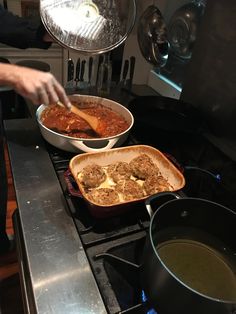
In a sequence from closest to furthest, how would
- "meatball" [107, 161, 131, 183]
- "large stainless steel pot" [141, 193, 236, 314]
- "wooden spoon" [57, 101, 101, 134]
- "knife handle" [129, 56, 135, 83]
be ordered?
"large stainless steel pot" [141, 193, 236, 314] → "meatball" [107, 161, 131, 183] → "wooden spoon" [57, 101, 101, 134] → "knife handle" [129, 56, 135, 83]

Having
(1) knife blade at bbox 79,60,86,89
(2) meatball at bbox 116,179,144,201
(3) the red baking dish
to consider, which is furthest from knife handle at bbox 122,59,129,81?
(2) meatball at bbox 116,179,144,201

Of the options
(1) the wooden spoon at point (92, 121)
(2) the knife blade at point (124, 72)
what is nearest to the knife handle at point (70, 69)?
(2) the knife blade at point (124, 72)

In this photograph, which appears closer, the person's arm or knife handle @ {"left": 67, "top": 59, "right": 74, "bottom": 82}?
the person's arm

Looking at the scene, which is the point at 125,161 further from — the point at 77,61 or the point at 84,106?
the point at 77,61

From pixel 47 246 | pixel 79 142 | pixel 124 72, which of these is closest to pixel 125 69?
pixel 124 72

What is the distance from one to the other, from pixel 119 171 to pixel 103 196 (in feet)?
0.38

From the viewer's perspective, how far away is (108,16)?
0.93m

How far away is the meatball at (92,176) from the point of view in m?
0.64

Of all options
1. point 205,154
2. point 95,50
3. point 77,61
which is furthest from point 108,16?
point 205,154

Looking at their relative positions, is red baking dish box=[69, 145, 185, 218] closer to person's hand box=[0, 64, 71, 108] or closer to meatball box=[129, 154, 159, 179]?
meatball box=[129, 154, 159, 179]

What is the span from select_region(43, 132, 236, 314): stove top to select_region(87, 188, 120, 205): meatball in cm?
5

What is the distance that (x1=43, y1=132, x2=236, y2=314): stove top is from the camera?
1.63 feet

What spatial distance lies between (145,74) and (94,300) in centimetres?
108

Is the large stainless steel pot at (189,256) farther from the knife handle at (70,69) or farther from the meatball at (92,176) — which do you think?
the knife handle at (70,69)
